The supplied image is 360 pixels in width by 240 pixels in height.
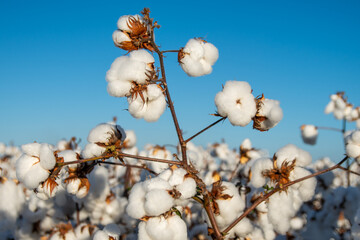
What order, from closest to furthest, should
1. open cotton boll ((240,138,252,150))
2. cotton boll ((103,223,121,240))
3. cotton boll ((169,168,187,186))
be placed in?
cotton boll ((169,168,187,186))
cotton boll ((103,223,121,240))
open cotton boll ((240,138,252,150))

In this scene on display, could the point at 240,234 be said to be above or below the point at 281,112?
below

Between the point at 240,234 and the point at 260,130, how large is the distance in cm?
81

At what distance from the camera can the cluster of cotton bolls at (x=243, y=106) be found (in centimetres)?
180

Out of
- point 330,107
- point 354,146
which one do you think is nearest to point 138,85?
point 354,146

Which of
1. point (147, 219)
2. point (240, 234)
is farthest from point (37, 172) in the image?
point (240, 234)

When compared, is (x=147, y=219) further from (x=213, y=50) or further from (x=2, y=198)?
(x=2, y=198)

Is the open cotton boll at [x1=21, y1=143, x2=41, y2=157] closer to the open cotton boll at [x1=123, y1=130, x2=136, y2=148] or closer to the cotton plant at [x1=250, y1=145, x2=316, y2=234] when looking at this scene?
the cotton plant at [x1=250, y1=145, x2=316, y2=234]

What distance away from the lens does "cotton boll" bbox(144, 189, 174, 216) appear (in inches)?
61.3

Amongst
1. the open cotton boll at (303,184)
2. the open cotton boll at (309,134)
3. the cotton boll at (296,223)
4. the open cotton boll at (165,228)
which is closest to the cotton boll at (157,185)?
the open cotton boll at (165,228)

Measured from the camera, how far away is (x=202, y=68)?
194cm

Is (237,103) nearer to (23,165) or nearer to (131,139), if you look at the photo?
(23,165)

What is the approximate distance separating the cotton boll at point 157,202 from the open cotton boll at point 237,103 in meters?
0.51

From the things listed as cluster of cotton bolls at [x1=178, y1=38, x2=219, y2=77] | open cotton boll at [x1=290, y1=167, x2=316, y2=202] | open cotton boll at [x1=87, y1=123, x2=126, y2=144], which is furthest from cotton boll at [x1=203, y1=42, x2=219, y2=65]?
open cotton boll at [x1=290, y1=167, x2=316, y2=202]

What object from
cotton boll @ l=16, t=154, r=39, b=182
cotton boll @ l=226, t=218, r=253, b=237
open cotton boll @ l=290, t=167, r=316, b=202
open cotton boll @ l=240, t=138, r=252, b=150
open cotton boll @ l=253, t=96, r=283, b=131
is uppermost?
open cotton boll @ l=240, t=138, r=252, b=150
